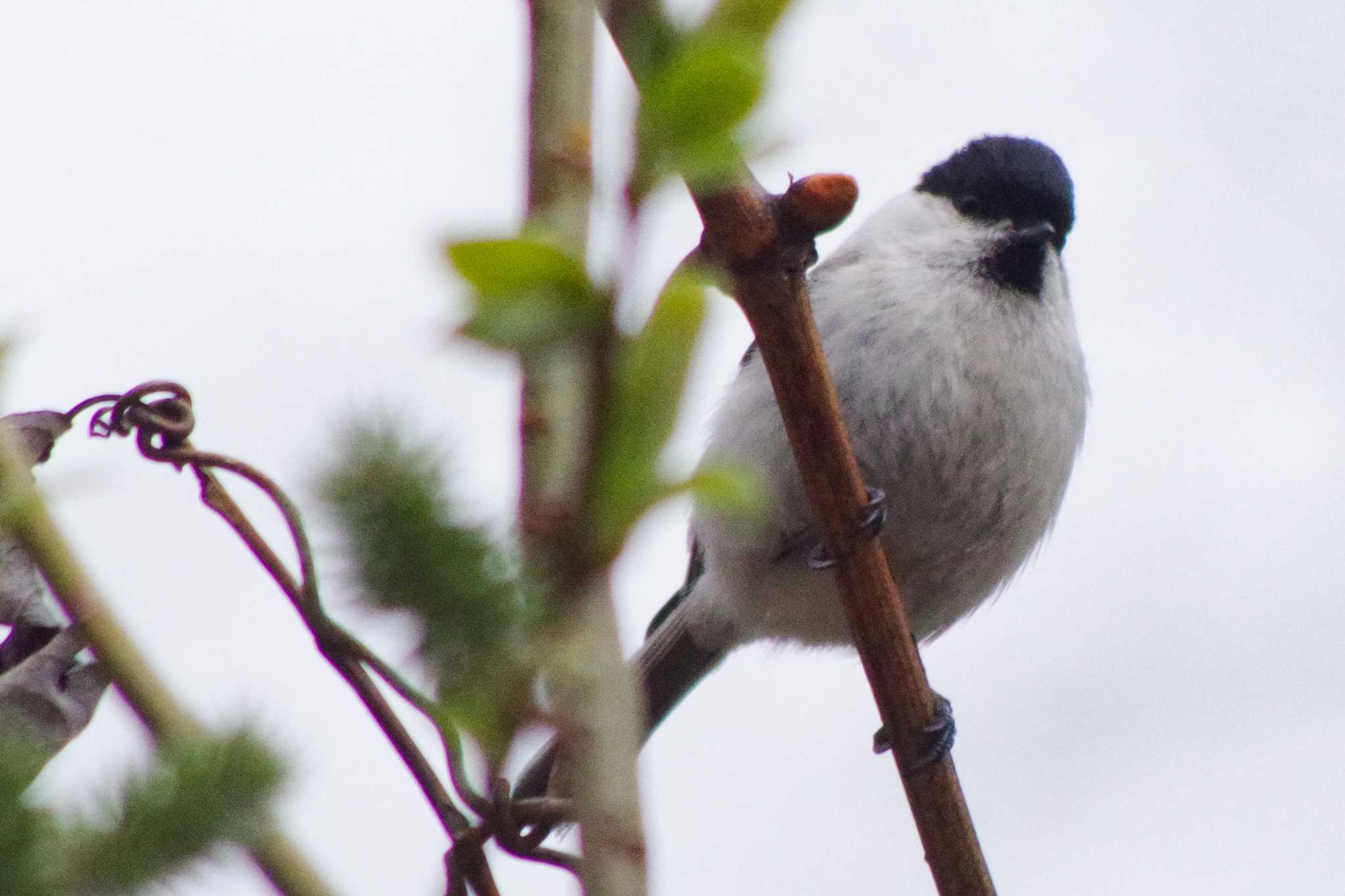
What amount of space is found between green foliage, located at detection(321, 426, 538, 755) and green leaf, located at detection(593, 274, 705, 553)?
5cm

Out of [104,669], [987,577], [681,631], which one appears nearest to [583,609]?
[104,669]

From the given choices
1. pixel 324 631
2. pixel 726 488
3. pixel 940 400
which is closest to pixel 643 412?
pixel 726 488

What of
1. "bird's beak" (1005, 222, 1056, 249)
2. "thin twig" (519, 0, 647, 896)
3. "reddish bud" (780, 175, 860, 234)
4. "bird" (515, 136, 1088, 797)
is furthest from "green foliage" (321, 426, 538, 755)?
"bird's beak" (1005, 222, 1056, 249)

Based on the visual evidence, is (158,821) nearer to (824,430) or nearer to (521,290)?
(521,290)

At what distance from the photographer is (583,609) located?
0.48m

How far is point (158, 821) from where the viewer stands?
417 millimetres

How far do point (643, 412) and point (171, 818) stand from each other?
0.59 ft

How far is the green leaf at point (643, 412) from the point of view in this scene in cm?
46

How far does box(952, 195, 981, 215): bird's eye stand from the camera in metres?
3.36

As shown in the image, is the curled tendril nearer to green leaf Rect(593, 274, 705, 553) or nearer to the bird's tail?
green leaf Rect(593, 274, 705, 553)

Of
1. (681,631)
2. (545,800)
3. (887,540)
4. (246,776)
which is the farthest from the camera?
(681,631)

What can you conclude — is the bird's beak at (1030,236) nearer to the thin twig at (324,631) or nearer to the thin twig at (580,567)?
the thin twig at (324,631)

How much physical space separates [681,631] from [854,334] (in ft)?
3.92

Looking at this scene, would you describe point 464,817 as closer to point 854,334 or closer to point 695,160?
point 695,160
